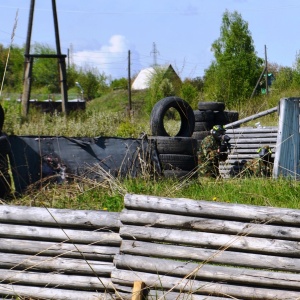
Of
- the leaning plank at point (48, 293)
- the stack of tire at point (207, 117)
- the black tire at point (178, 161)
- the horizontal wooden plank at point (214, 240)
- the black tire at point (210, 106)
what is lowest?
the leaning plank at point (48, 293)

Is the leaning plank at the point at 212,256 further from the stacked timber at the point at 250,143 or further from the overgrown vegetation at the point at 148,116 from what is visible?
the stacked timber at the point at 250,143

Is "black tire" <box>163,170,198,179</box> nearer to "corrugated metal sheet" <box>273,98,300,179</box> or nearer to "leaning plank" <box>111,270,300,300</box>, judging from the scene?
"corrugated metal sheet" <box>273,98,300,179</box>

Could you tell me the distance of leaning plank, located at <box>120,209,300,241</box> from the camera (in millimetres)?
5574

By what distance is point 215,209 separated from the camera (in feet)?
18.8

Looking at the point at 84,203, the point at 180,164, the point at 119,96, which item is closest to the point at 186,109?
the point at 180,164

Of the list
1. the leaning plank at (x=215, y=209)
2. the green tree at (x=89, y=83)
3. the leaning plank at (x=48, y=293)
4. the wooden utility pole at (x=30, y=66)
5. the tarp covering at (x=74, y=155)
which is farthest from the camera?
the green tree at (x=89, y=83)

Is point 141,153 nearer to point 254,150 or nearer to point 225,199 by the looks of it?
point 225,199

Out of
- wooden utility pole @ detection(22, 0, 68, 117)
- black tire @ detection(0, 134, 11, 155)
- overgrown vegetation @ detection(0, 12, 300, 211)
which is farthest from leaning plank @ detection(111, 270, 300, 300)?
wooden utility pole @ detection(22, 0, 68, 117)

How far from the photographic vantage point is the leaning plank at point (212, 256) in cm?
552

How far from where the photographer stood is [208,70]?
136 ft

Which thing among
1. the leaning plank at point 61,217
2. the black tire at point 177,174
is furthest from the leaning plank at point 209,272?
the black tire at point 177,174

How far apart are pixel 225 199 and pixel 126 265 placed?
7.38ft

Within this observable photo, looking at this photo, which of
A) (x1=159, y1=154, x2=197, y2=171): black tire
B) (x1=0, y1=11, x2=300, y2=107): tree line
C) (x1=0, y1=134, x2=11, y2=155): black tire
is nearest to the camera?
(x1=0, y1=134, x2=11, y2=155): black tire

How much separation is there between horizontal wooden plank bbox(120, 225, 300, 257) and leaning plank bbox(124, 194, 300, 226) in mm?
135
